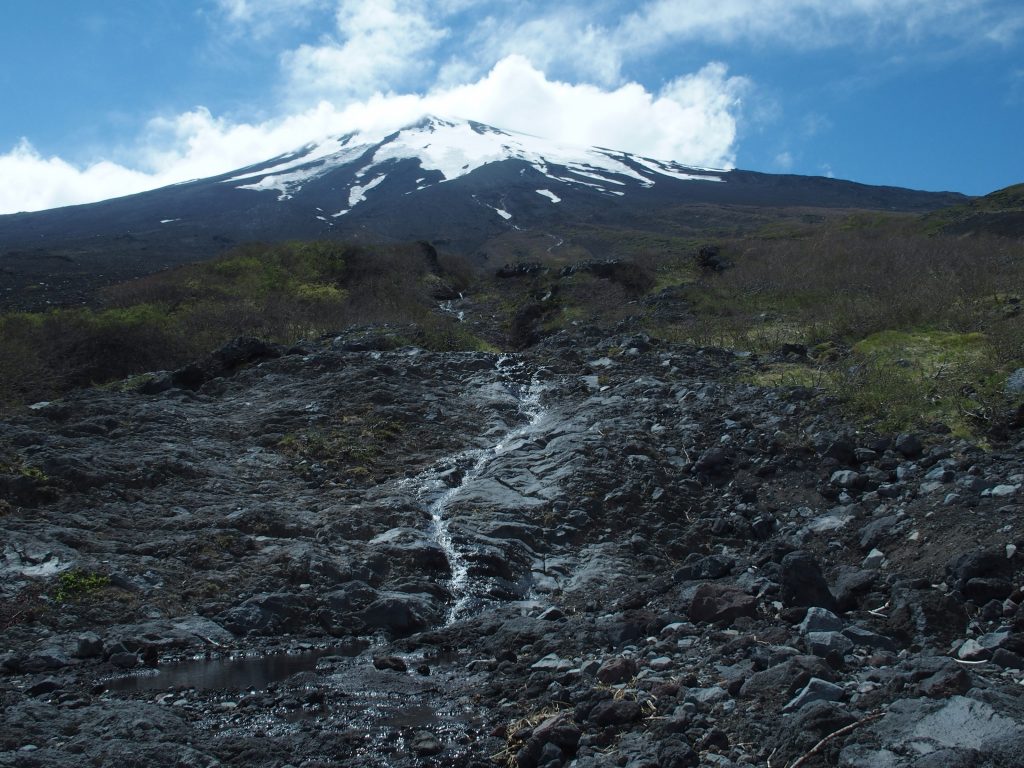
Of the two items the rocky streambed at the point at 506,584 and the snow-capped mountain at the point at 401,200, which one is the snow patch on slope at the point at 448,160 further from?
the rocky streambed at the point at 506,584

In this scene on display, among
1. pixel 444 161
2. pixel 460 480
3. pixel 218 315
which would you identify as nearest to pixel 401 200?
pixel 444 161

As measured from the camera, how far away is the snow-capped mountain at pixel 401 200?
47.6 metres

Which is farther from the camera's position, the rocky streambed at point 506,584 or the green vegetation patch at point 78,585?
the green vegetation patch at point 78,585

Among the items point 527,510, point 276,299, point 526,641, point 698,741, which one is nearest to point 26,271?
point 276,299

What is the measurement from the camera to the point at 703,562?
668cm

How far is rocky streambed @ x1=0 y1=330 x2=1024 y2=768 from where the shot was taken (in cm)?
397

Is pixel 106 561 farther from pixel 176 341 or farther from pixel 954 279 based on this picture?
pixel 954 279

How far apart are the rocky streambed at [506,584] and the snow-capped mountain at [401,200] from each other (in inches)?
924

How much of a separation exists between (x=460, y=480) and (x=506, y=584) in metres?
2.65

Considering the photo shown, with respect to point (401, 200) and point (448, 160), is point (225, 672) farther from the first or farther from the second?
point (448, 160)

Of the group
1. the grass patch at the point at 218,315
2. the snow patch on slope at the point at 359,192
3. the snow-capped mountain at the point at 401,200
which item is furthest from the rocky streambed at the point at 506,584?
the snow patch on slope at the point at 359,192

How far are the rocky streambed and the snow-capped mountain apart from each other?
2346 centimetres

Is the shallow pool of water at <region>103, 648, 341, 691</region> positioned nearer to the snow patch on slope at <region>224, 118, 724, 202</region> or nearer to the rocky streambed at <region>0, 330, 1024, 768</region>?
the rocky streambed at <region>0, 330, 1024, 768</region>

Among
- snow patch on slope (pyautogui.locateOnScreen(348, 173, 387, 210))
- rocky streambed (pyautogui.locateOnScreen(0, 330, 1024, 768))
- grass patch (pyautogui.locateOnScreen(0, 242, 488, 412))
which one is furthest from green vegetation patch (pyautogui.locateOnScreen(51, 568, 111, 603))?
snow patch on slope (pyautogui.locateOnScreen(348, 173, 387, 210))
